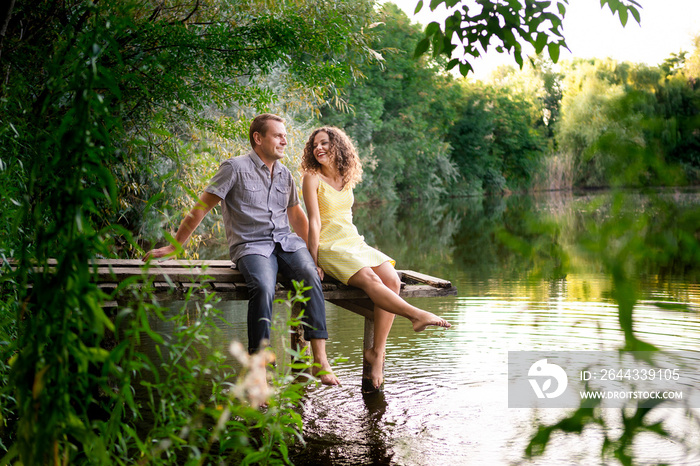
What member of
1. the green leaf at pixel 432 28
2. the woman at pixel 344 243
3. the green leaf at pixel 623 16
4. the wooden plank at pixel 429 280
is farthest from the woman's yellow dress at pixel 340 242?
the green leaf at pixel 623 16

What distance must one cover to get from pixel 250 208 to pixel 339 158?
747 mm

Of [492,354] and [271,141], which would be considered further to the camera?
[492,354]

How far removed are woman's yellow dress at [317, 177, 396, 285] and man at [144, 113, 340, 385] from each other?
0.16m

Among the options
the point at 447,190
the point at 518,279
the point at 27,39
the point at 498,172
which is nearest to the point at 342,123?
the point at 447,190

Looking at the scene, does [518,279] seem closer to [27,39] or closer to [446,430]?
[446,430]

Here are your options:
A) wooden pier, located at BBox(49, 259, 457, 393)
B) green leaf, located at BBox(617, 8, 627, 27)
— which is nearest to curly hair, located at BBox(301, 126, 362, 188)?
wooden pier, located at BBox(49, 259, 457, 393)

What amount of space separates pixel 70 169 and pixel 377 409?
3.10 metres

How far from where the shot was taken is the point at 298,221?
4.92m

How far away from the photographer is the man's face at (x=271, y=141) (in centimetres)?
461

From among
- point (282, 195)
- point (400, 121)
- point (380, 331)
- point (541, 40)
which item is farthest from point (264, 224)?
point (400, 121)

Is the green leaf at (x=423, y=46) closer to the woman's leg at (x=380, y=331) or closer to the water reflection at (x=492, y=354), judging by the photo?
the water reflection at (x=492, y=354)

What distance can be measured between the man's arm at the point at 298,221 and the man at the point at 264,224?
0.10m

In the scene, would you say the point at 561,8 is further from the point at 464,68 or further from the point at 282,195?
the point at 282,195

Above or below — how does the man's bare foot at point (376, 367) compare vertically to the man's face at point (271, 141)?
below
